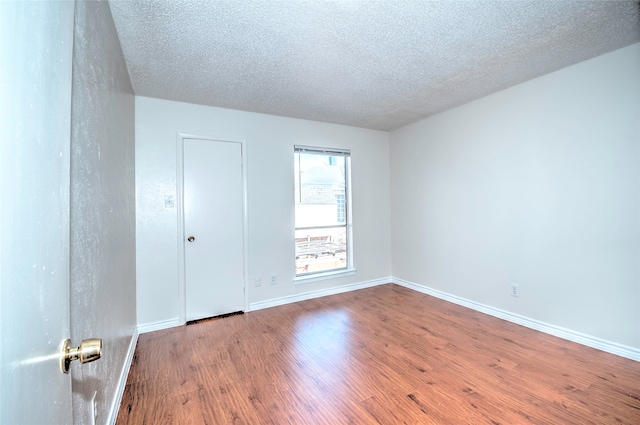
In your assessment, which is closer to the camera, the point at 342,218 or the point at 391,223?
the point at 342,218

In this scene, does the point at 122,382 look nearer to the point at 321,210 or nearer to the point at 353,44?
the point at 321,210

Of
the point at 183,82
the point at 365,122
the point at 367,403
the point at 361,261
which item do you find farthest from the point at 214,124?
the point at 367,403

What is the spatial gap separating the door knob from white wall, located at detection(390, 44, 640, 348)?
342 cm

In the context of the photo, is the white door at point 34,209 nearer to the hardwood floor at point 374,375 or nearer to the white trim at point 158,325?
the hardwood floor at point 374,375

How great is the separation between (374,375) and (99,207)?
2.14 meters

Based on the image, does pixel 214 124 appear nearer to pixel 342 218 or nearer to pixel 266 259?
pixel 266 259

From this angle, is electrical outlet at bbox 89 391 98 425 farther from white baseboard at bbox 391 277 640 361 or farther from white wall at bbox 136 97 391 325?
white baseboard at bbox 391 277 640 361

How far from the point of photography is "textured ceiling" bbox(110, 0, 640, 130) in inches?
70.4

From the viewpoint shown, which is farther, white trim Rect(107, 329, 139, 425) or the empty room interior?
white trim Rect(107, 329, 139, 425)

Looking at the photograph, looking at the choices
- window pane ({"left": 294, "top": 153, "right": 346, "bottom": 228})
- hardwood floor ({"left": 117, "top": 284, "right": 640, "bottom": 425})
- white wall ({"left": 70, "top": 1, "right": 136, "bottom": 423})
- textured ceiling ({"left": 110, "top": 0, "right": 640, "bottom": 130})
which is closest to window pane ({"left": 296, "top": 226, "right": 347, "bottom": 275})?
window pane ({"left": 294, "top": 153, "right": 346, "bottom": 228})

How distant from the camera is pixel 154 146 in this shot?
3059 mm

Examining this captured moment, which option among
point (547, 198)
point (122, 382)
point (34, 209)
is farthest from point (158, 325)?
point (547, 198)

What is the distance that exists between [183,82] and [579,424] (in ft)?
12.9

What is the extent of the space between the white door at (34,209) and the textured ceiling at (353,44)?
151cm
